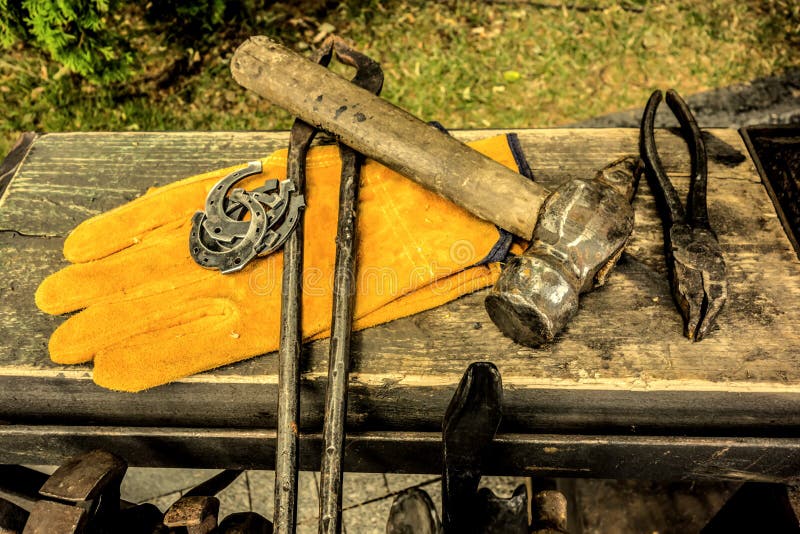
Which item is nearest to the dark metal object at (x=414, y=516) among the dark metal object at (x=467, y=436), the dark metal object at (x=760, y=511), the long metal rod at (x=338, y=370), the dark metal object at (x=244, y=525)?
the dark metal object at (x=467, y=436)

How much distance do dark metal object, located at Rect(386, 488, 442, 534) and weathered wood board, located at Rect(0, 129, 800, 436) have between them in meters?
0.44

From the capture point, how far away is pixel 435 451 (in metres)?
1.74

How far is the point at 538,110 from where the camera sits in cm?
371

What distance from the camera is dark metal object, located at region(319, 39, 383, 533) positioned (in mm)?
1459

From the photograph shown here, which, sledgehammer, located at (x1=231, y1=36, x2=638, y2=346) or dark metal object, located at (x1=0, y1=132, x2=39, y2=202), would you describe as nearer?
sledgehammer, located at (x1=231, y1=36, x2=638, y2=346)

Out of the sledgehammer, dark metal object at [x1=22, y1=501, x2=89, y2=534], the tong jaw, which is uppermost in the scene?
the sledgehammer

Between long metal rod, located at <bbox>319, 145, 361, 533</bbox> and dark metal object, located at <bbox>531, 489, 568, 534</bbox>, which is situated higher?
long metal rod, located at <bbox>319, 145, 361, 533</bbox>

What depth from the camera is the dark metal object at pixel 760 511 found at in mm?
1627

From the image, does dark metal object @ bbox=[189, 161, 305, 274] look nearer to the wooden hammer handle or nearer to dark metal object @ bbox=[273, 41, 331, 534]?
dark metal object @ bbox=[273, 41, 331, 534]

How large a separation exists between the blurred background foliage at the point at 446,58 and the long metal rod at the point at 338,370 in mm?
2184

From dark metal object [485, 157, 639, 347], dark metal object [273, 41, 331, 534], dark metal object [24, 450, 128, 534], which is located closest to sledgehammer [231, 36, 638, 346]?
dark metal object [485, 157, 639, 347]

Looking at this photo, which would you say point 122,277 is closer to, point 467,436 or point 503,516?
point 467,436

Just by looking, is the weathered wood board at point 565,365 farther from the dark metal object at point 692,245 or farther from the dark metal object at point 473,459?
the dark metal object at point 473,459

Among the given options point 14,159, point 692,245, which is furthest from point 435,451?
point 14,159
